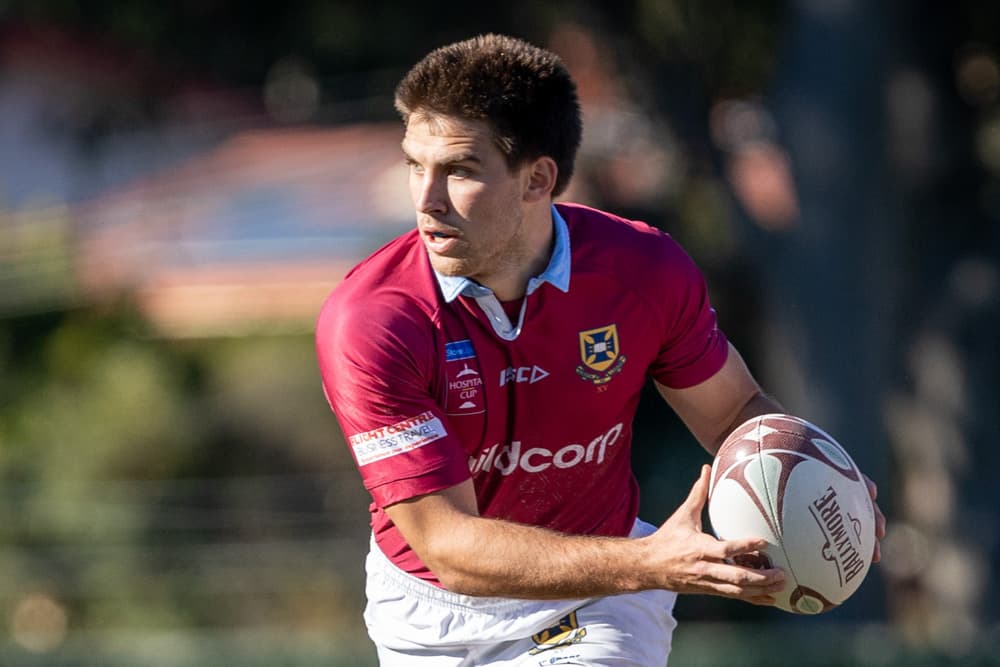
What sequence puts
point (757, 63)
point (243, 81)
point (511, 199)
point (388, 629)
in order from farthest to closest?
point (243, 81), point (757, 63), point (388, 629), point (511, 199)

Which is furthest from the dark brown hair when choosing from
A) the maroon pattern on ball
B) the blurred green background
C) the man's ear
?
the blurred green background

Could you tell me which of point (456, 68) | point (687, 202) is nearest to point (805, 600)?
point (456, 68)

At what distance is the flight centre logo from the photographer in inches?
180

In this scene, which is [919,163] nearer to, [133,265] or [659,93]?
[659,93]

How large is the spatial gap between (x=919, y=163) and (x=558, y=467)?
8639 mm

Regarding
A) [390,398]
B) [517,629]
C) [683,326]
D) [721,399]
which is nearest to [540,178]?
[683,326]

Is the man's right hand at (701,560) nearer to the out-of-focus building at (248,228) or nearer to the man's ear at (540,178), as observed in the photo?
the man's ear at (540,178)

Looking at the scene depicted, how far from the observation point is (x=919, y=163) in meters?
12.5

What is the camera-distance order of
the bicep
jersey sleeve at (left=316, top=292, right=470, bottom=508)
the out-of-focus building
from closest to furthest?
1. jersey sleeve at (left=316, top=292, right=470, bottom=508)
2. the bicep
3. the out-of-focus building

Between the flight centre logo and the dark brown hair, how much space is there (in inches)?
19.9

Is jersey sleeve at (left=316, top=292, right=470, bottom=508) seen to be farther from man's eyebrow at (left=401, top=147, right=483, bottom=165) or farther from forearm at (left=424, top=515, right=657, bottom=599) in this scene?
man's eyebrow at (left=401, top=147, right=483, bottom=165)

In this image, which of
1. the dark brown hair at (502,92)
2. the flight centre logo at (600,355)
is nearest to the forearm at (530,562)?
the flight centre logo at (600,355)

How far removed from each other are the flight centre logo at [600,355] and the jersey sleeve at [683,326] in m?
0.18

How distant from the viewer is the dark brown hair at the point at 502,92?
14.0 feet
